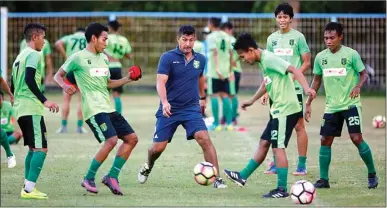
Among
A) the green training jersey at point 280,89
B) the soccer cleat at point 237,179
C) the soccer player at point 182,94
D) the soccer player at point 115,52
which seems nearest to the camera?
the green training jersey at point 280,89

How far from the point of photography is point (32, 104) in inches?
446

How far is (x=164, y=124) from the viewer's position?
11.9 meters

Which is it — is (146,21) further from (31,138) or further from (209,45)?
(31,138)

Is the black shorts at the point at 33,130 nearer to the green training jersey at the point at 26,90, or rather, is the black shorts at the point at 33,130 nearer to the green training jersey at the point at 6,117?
the green training jersey at the point at 26,90

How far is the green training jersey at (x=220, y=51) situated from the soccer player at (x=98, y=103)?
30.4 feet

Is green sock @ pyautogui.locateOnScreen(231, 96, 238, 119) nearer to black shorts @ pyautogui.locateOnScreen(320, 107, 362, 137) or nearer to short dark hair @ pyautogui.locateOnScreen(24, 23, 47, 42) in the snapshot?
black shorts @ pyautogui.locateOnScreen(320, 107, 362, 137)

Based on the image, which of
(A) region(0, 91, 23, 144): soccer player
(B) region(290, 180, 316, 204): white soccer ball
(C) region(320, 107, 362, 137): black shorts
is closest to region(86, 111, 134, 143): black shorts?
(B) region(290, 180, 316, 204): white soccer ball

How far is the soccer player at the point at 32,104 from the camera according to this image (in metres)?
11.1

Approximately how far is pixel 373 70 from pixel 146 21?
24.6 ft

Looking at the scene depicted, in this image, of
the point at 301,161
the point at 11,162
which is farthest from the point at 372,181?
the point at 11,162

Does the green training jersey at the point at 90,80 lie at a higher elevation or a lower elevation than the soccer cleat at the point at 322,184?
higher

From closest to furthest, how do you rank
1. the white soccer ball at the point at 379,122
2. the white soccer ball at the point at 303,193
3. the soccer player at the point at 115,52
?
the white soccer ball at the point at 303,193
the white soccer ball at the point at 379,122
the soccer player at the point at 115,52

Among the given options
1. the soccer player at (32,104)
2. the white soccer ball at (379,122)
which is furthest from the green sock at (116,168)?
the white soccer ball at (379,122)

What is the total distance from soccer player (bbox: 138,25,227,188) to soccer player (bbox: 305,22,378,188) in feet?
4.26
